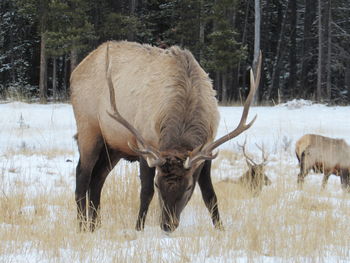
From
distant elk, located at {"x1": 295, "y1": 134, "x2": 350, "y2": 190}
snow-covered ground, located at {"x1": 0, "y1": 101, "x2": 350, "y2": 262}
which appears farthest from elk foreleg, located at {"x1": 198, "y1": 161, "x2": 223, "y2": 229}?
distant elk, located at {"x1": 295, "y1": 134, "x2": 350, "y2": 190}

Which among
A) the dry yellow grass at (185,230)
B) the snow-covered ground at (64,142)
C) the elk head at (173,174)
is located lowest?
the snow-covered ground at (64,142)

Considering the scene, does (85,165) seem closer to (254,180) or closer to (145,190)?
(145,190)

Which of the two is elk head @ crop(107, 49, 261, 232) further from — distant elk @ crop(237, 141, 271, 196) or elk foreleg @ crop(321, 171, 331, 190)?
elk foreleg @ crop(321, 171, 331, 190)

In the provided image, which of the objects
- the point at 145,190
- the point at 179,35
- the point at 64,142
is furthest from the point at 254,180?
the point at 179,35

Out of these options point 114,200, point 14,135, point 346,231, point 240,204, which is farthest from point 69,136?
point 346,231

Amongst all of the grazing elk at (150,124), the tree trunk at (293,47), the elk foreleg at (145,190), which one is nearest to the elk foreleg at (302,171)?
the grazing elk at (150,124)

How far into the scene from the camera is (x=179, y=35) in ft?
84.7

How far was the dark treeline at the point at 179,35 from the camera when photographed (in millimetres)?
22438

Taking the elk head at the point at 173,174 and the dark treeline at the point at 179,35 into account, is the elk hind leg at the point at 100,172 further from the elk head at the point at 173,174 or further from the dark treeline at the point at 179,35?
the dark treeline at the point at 179,35

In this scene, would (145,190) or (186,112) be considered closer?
(186,112)

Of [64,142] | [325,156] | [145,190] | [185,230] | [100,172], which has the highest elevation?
[145,190]

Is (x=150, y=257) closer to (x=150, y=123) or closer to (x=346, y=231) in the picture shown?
(x=150, y=123)

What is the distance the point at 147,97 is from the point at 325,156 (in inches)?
172

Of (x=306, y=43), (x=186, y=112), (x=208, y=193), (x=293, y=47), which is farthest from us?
(x=293, y=47)
